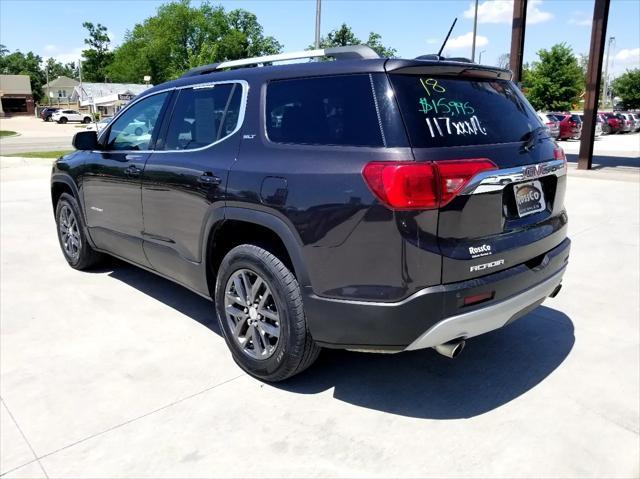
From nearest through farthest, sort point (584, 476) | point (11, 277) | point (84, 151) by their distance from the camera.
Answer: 1. point (584, 476)
2. point (84, 151)
3. point (11, 277)

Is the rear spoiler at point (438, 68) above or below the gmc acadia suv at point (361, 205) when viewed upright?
above

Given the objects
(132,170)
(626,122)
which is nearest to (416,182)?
(132,170)

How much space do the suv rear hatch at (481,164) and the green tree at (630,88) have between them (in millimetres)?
69407

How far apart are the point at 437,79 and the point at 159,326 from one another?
276cm

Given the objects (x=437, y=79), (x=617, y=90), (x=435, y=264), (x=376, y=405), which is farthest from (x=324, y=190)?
(x=617, y=90)

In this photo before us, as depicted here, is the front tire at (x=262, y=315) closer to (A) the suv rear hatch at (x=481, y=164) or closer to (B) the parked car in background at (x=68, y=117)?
(A) the suv rear hatch at (x=481, y=164)

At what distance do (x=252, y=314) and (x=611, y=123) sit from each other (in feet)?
137

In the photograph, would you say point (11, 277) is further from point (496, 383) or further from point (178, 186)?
point (496, 383)

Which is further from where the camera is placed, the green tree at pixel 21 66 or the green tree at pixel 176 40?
the green tree at pixel 21 66

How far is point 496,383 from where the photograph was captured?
129 inches

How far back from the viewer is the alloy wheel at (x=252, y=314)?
3.15 metres

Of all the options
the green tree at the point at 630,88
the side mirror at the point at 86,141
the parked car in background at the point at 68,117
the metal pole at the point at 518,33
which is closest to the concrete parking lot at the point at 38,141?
the parked car in background at the point at 68,117

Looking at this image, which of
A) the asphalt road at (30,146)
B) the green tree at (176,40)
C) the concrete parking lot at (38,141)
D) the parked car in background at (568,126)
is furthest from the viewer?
the green tree at (176,40)

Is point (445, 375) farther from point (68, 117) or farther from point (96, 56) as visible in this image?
point (96, 56)
